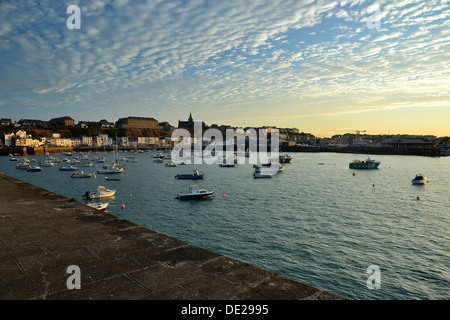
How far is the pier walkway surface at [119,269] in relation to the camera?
15.7 feet

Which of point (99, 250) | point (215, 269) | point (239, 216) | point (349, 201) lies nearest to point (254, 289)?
point (215, 269)

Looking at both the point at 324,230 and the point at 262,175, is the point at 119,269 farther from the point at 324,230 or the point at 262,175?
the point at 262,175

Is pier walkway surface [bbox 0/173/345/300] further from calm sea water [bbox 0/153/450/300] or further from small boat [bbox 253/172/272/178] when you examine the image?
small boat [bbox 253/172/272/178]

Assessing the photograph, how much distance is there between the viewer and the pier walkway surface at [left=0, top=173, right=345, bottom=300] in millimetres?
4789

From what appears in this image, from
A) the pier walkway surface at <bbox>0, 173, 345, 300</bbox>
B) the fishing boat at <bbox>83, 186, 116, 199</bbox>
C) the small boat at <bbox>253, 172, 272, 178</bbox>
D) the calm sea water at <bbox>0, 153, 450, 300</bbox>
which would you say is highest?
the pier walkway surface at <bbox>0, 173, 345, 300</bbox>

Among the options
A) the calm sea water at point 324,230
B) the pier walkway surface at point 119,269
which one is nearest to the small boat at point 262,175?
the calm sea water at point 324,230

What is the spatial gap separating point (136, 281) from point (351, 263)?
17610 mm

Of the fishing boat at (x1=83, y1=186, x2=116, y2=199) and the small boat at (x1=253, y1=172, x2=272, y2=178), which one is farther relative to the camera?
the small boat at (x1=253, y1=172, x2=272, y2=178)

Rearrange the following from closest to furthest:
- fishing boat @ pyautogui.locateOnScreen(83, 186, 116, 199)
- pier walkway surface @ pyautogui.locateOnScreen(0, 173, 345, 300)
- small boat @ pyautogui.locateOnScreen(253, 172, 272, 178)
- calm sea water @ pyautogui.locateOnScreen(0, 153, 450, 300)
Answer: pier walkway surface @ pyautogui.locateOnScreen(0, 173, 345, 300) → calm sea water @ pyautogui.locateOnScreen(0, 153, 450, 300) → fishing boat @ pyautogui.locateOnScreen(83, 186, 116, 199) → small boat @ pyautogui.locateOnScreen(253, 172, 272, 178)

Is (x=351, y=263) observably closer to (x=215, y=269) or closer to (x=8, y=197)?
(x=215, y=269)

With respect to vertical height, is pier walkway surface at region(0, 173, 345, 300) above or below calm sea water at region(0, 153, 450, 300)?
above

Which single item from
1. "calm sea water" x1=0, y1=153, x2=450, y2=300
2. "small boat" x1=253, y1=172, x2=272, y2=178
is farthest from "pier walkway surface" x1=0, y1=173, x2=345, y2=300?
"small boat" x1=253, y1=172, x2=272, y2=178

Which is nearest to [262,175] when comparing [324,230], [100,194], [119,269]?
[100,194]

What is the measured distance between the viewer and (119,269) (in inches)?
225
